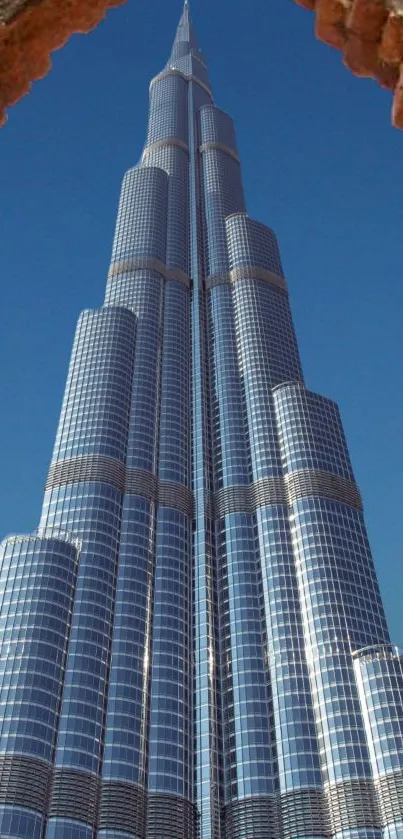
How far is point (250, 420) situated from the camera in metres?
130

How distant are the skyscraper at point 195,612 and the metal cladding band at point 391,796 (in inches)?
7.2

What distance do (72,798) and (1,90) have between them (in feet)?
271

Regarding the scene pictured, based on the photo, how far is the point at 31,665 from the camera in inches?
3438

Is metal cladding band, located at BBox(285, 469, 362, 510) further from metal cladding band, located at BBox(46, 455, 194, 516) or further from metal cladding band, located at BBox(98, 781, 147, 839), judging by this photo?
metal cladding band, located at BBox(98, 781, 147, 839)

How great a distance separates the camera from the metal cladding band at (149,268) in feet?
525

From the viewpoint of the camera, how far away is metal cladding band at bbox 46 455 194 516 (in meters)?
114

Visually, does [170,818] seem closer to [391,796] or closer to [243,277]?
[391,796]

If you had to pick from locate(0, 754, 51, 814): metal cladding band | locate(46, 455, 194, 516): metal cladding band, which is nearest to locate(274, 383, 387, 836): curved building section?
locate(46, 455, 194, 516): metal cladding band

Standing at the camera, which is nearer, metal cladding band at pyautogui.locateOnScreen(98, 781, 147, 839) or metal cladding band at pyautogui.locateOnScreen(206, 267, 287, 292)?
metal cladding band at pyautogui.locateOnScreen(98, 781, 147, 839)

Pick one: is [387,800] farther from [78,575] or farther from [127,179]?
[127,179]

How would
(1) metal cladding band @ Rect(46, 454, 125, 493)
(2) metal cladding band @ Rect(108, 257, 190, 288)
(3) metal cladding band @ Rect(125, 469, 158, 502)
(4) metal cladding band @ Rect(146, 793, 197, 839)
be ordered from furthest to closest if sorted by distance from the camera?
(2) metal cladding band @ Rect(108, 257, 190, 288) → (3) metal cladding band @ Rect(125, 469, 158, 502) → (1) metal cladding band @ Rect(46, 454, 125, 493) → (4) metal cladding band @ Rect(146, 793, 197, 839)

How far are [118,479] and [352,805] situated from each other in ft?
162

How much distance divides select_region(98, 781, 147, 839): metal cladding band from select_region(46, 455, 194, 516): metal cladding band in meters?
39.3

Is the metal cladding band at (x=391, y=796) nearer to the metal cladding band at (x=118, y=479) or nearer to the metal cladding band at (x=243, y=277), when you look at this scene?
the metal cladding band at (x=118, y=479)
